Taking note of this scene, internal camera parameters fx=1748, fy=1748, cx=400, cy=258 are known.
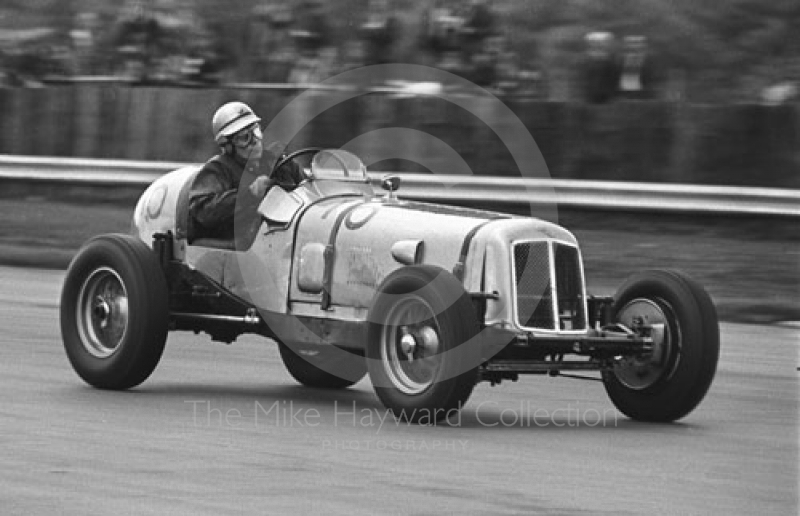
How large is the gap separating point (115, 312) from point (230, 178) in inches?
37.0

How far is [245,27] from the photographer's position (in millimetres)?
19625

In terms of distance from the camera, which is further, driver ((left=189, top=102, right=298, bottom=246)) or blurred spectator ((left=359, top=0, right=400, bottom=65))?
A: blurred spectator ((left=359, top=0, right=400, bottom=65))

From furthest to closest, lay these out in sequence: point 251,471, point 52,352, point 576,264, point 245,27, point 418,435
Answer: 1. point 245,27
2. point 52,352
3. point 576,264
4. point 418,435
5. point 251,471

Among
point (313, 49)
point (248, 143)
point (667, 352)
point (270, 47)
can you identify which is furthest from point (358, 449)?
point (270, 47)

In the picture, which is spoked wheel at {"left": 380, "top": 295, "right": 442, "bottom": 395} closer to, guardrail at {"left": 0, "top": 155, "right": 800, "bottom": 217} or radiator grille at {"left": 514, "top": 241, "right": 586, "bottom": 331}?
radiator grille at {"left": 514, "top": 241, "right": 586, "bottom": 331}

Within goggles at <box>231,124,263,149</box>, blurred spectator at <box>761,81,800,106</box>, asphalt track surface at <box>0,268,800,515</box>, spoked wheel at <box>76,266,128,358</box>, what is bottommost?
asphalt track surface at <box>0,268,800,515</box>

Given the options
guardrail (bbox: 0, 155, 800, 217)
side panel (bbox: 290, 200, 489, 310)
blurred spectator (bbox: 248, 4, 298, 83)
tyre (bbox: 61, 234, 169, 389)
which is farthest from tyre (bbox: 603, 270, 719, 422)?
blurred spectator (bbox: 248, 4, 298, 83)

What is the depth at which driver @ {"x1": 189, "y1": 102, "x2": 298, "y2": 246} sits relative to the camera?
9.18m

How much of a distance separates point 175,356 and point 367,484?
460 centimetres

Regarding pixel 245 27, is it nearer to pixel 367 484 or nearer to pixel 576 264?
pixel 576 264

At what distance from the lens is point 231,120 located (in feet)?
30.9

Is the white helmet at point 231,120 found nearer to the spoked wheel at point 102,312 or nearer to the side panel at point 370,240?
the side panel at point 370,240

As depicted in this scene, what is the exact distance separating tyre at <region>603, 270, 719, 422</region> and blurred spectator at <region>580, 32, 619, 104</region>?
26.0 ft

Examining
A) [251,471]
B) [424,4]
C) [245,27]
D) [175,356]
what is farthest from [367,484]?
[245,27]
